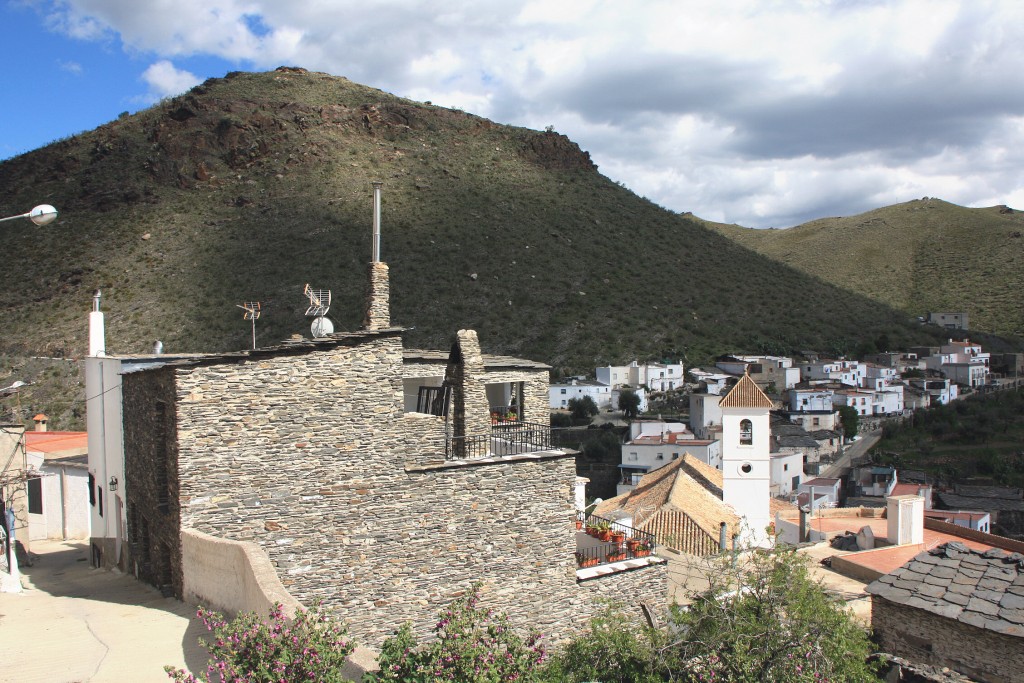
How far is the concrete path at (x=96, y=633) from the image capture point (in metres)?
8.62

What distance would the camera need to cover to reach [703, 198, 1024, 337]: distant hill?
8806 cm

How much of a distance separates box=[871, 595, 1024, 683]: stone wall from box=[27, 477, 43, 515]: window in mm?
18736

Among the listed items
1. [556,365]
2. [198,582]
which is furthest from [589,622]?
[556,365]

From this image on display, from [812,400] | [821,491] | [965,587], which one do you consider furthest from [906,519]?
[812,400]

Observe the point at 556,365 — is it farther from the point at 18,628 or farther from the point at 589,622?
the point at 18,628

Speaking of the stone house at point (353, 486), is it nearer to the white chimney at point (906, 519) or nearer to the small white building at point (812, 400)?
the white chimney at point (906, 519)

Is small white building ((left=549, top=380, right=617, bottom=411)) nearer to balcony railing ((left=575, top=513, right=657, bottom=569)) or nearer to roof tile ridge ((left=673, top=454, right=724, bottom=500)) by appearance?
roof tile ridge ((left=673, top=454, right=724, bottom=500))

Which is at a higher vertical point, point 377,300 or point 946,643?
point 377,300

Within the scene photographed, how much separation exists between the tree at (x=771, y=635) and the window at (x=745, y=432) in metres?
12.8

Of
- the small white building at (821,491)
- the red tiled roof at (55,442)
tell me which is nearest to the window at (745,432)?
the small white building at (821,491)

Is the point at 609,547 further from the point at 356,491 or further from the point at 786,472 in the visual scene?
the point at 786,472

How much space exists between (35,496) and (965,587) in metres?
20.3

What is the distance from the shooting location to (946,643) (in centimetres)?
1318

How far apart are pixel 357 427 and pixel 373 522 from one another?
4.57ft
